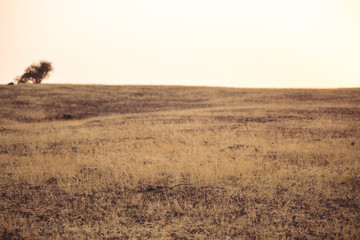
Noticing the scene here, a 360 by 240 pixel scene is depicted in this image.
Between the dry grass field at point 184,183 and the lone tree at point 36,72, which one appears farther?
the lone tree at point 36,72

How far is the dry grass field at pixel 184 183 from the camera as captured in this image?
473 centimetres

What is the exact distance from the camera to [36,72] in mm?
49469

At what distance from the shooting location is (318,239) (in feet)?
14.2

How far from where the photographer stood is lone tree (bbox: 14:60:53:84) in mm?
49375

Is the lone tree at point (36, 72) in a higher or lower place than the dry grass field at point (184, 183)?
higher

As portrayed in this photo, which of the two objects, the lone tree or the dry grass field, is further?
the lone tree

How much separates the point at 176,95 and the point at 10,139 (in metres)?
24.7

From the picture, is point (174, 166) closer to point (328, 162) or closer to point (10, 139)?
point (328, 162)

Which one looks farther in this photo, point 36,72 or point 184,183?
point 36,72

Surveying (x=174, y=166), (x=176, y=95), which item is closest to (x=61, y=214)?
(x=174, y=166)

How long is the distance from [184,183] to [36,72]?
53.7m

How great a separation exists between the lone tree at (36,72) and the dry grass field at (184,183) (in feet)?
141

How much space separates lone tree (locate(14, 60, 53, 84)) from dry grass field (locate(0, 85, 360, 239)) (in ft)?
141

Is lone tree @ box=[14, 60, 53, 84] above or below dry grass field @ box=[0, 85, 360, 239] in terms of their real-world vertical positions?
above
